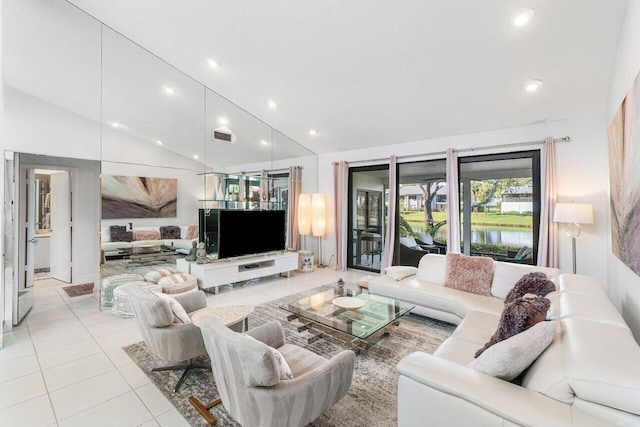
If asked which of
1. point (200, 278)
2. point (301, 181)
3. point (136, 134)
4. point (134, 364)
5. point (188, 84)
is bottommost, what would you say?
point (134, 364)

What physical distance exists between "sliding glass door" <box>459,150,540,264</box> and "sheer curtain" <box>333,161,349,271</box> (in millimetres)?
2306

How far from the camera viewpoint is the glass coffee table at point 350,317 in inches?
101

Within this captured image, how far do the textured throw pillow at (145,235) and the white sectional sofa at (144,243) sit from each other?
3cm

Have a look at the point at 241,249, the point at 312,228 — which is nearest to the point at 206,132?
the point at 241,249

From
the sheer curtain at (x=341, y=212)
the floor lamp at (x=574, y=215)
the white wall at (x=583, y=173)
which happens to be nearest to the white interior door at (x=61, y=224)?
the sheer curtain at (x=341, y=212)

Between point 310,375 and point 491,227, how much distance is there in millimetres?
4387

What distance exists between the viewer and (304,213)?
654 centimetres

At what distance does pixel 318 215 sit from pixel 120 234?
367 cm

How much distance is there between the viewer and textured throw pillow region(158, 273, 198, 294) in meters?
3.93

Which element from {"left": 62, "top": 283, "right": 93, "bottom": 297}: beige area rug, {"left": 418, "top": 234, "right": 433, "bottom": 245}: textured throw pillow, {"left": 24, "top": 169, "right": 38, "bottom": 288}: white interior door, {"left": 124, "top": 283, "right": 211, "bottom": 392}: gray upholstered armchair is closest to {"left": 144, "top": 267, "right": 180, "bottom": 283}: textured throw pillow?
{"left": 62, "top": 283, "right": 93, "bottom": 297}: beige area rug

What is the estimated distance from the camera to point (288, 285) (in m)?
5.19

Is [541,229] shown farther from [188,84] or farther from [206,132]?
[188,84]

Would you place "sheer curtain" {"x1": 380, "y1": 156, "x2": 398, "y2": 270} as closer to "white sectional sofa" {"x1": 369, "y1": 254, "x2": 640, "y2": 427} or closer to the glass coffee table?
the glass coffee table

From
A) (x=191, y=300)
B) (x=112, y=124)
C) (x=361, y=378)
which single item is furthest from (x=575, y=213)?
(x=112, y=124)
